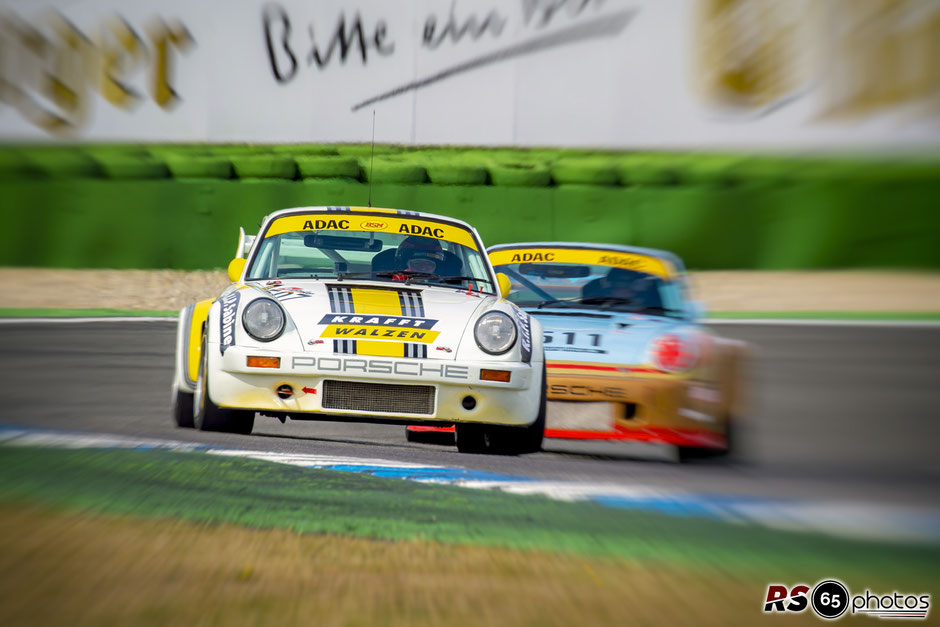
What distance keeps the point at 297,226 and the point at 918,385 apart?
6223 millimetres

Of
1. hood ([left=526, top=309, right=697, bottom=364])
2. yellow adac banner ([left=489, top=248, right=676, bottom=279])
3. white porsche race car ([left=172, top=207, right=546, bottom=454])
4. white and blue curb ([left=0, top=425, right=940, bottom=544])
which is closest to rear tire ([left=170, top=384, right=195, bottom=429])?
white porsche race car ([left=172, top=207, right=546, bottom=454])

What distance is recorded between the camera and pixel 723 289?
738 inches

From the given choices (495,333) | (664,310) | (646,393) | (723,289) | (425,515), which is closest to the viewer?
(425,515)

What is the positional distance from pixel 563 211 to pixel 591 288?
468 inches

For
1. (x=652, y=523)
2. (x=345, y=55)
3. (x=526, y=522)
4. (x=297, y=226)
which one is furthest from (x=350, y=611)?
(x=345, y=55)

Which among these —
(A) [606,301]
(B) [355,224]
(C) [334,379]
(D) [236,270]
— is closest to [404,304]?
(C) [334,379]

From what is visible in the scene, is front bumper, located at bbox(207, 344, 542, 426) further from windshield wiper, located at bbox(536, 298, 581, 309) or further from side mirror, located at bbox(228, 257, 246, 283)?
windshield wiper, located at bbox(536, 298, 581, 309)

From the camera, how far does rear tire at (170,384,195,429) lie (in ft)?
20.2

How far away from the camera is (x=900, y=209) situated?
18438 mm

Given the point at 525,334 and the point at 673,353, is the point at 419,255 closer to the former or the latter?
the point at 525,334

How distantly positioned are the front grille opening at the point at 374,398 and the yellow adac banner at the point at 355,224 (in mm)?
1350

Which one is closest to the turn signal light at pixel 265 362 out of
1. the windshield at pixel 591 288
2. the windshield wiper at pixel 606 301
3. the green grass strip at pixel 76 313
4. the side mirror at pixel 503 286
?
the side mirror at pixel 503 286

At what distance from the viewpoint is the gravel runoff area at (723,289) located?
1723cm

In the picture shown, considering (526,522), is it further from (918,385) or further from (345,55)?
(345,55)
